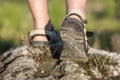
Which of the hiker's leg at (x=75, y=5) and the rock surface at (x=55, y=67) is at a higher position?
the hiker's leg at (x=75, y=5)

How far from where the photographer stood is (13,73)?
385cm

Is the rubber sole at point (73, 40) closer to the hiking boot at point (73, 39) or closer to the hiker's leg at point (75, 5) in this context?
the hiking boot at point (73, 39)

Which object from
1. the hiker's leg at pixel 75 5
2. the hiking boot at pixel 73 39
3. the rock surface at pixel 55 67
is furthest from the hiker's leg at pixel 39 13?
the hiking boot at pixel 73 39

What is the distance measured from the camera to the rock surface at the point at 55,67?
12.1 ft

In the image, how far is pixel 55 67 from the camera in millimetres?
3822

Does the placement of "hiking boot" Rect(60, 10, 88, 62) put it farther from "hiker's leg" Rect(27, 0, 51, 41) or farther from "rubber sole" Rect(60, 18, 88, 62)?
"hiker's leg" Rect(27, 0, 51, 41)

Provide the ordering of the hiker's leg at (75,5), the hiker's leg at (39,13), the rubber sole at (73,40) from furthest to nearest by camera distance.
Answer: the hiker's leg at (39,13), the hiker's leg at (75,5), the rubber sole at (73,40)

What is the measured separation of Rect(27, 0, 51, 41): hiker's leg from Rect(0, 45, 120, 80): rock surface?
0.20m

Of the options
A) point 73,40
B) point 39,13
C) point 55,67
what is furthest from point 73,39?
point 39,13

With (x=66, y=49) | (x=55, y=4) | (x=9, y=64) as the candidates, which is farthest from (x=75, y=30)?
(x=55, y=4)

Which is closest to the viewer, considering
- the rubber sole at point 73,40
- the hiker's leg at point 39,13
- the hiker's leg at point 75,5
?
the rubber sole at point 73,40

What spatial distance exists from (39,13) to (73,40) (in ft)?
1.94

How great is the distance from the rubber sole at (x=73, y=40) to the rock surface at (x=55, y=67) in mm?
61

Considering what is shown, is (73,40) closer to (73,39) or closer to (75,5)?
(73,39)
